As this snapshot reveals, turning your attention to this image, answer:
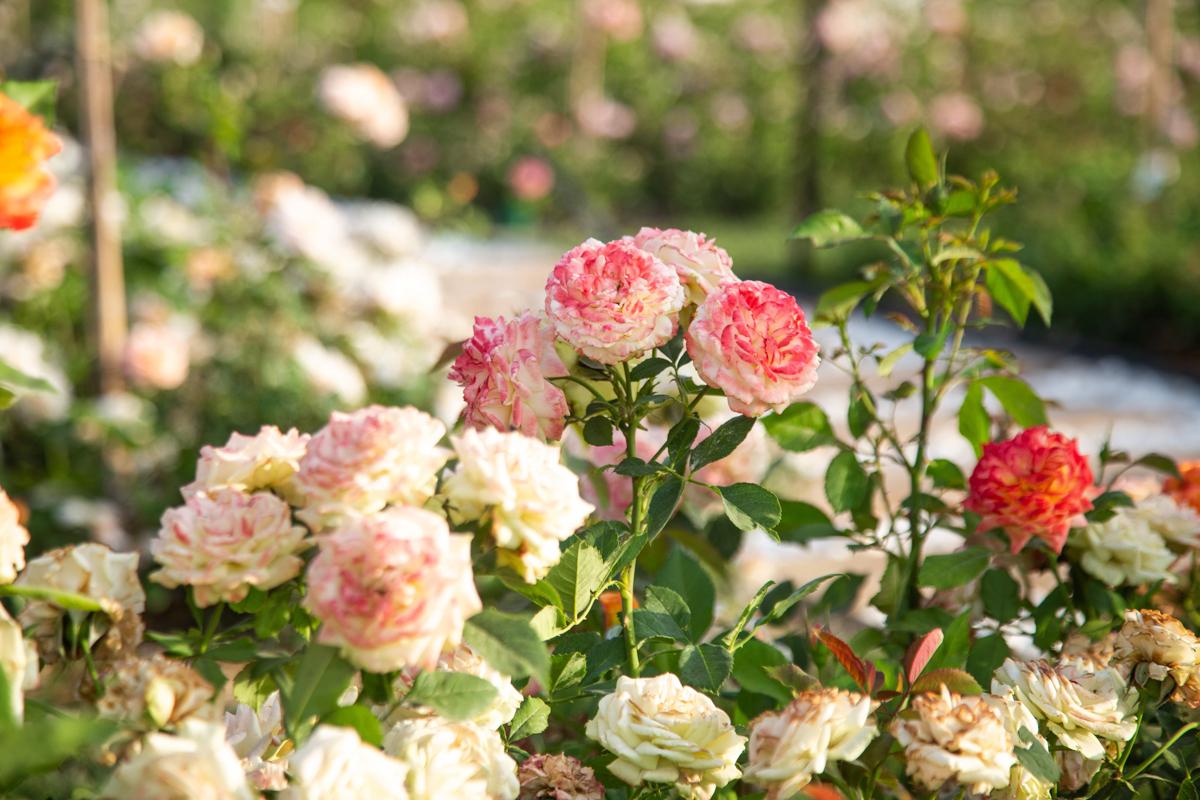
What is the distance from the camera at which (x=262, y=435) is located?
60cm

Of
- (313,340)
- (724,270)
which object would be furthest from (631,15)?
(724,270)

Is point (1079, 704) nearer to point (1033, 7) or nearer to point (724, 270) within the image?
point (724, 270)

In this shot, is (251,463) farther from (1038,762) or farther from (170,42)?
(170,42)

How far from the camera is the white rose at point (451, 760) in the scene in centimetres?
52

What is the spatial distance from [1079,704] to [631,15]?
8094 millimetres

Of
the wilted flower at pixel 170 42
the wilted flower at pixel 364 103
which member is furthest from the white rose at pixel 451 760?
the wilted flower at pixel 170 42

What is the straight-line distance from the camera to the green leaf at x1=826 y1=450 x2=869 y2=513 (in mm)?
870

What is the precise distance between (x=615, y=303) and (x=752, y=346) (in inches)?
3.7

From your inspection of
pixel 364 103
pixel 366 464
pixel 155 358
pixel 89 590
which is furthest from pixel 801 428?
pixel 364 103

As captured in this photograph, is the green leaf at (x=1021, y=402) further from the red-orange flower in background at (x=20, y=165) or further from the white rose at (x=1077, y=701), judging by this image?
the red-orange flower in background at (x=20, y=165)

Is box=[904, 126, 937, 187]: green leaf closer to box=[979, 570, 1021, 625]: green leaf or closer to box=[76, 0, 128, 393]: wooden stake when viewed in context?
box=[979, 570, 1021, 625]: green leaf

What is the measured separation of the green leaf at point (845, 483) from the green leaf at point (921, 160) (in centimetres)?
26

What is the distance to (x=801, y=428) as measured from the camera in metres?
0.89

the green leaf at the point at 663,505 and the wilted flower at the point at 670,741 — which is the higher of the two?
the green leaf at the point at 663,505
